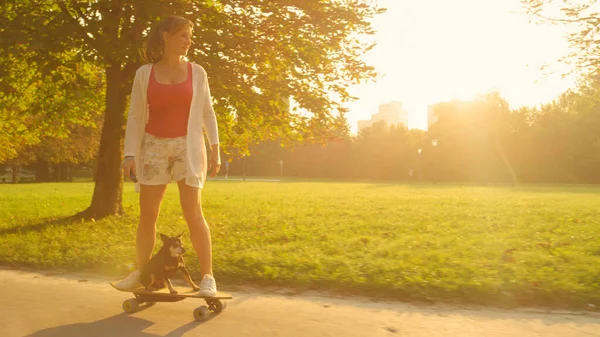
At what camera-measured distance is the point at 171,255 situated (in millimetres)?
3963

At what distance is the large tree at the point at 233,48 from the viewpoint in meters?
8.37

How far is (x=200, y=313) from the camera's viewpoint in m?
3.75

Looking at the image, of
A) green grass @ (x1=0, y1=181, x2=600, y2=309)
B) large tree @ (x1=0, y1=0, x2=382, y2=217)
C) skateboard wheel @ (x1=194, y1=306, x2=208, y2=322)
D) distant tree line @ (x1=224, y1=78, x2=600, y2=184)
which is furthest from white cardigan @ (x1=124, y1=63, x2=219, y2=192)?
distant tree line @ (x1=224, y1=78, x2=600, y2=184)

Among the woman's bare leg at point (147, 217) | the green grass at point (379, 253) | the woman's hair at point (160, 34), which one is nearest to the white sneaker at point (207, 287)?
the woman's bare leg at point (147, 217)

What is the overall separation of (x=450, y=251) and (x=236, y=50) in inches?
208

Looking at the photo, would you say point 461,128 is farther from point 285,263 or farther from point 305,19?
point 285,263

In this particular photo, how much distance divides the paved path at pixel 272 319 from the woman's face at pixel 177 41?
1942 millimetres

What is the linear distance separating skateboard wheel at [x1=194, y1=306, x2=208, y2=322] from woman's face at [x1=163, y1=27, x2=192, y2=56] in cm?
185

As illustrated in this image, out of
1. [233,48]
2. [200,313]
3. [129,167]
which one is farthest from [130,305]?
[233,48]

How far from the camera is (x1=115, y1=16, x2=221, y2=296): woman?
388 cm

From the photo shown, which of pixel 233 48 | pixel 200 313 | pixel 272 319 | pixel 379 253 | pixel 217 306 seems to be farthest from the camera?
pixel 233 48

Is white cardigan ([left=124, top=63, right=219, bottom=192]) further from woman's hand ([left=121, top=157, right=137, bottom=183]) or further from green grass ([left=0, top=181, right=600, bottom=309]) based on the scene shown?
green grass ([left=0, top=181, right=600, bottom=309])

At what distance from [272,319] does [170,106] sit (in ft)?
5.61

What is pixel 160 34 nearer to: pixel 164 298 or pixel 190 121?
pixel 190 121
